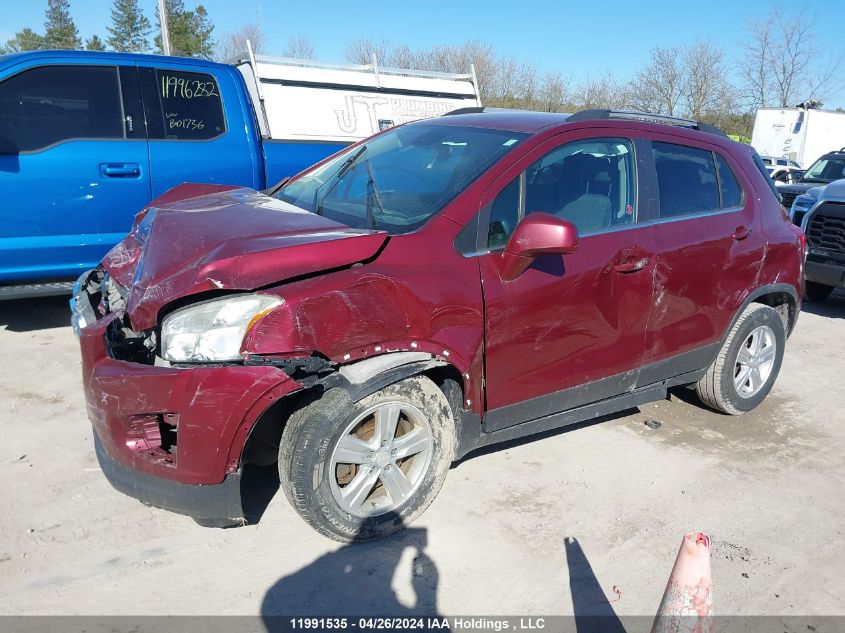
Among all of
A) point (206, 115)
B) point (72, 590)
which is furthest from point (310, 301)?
→ point (206, 115)

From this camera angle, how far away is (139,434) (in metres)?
2.61

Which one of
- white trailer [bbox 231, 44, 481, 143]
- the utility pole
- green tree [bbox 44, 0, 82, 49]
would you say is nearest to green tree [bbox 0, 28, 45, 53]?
green tree [bbox 44, 0, 82, 49]

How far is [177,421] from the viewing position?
8.29ft

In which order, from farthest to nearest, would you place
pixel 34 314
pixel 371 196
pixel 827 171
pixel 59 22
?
1. pixel 59 22
2. pixel 827 171
3. pixel 34 314
4. pixel 371 196

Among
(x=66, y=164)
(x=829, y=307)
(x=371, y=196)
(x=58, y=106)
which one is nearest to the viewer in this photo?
(x=371, y=196)

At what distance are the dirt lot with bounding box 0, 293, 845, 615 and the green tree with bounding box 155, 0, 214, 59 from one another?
1445 inches

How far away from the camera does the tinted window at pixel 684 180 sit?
381cm

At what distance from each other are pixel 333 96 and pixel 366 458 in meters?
5.68

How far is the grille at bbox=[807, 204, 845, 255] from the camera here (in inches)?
289

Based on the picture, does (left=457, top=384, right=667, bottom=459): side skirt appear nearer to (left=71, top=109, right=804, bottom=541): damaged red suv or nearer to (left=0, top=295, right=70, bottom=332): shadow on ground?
(left=71, top=109, right=804, bottom=541): damaged red suv

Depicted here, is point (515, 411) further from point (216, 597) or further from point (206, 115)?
point (206, 115)

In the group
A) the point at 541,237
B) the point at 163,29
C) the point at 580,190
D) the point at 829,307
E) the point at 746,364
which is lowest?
the point at 829,307

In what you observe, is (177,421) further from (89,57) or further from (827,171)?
(827,171)

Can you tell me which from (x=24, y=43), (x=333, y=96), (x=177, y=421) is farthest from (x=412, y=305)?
(x=24, y=43)
